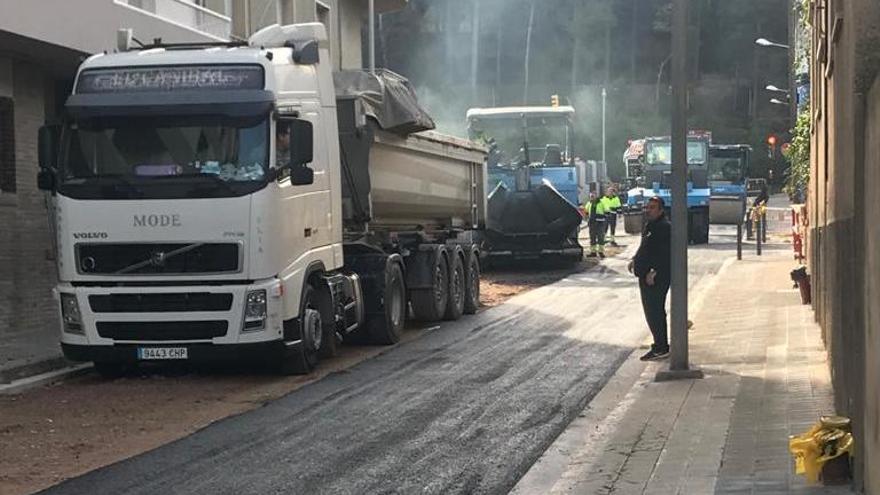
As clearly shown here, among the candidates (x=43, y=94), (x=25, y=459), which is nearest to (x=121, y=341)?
(x=25, y=459)

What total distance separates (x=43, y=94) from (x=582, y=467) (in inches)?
485

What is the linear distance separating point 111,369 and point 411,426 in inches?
177

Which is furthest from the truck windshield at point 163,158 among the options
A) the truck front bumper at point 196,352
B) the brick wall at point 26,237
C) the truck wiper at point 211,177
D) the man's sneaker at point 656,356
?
the brick wall at point 26,237

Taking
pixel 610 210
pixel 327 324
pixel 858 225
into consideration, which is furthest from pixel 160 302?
pixel 610 210

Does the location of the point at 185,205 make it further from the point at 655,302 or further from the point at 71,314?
the point at 655,302

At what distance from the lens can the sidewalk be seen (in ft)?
24.3

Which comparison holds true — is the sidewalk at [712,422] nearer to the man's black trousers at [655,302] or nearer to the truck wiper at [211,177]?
the man's black trousers at [655,302]

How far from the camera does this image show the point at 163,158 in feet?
39.2

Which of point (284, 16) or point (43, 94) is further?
point (284, 16)

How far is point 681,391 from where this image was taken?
10.9m

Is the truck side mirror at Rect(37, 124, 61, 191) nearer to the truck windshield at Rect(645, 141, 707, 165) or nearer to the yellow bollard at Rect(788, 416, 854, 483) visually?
the yellow bollard at Rect(788, 416, 854, 483)

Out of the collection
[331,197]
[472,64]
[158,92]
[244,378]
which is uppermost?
[472,64]

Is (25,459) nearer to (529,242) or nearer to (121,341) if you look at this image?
(121,341)

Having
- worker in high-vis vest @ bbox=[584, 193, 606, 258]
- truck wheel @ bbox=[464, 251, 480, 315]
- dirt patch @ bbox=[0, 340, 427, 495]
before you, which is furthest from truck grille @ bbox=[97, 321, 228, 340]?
worker in high-vis vest @ bbox=[584, 193, 606, 258]
